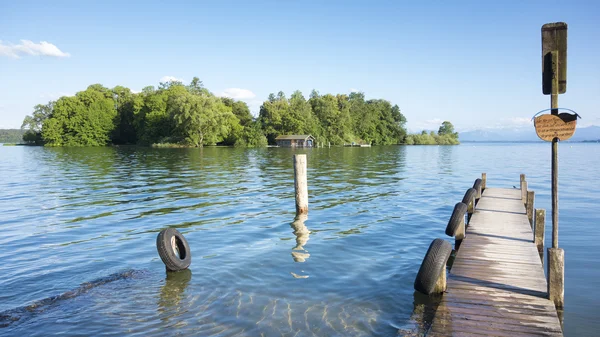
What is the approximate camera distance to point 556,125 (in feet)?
22.5

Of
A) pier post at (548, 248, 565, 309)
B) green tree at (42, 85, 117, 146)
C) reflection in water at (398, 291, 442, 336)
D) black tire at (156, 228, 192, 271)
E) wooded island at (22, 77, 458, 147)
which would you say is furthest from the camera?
green tree at (42, 85, 117, 146)

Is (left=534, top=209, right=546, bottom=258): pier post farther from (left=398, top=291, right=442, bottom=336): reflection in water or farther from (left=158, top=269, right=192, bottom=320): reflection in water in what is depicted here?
(left=158, top=269, right=192, bottom=320): reflection in water

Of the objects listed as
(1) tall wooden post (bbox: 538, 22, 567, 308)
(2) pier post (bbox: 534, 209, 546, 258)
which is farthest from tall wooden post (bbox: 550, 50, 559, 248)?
(2) pier post (bbox: 534, 209, 546, 258)

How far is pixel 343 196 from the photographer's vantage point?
69.2 feet

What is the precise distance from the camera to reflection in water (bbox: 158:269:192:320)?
23.7ft

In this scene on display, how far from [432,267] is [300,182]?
8842 millimetres

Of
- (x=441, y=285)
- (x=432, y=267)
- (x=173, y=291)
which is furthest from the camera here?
(x=173, y=291)

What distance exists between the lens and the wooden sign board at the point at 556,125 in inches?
264

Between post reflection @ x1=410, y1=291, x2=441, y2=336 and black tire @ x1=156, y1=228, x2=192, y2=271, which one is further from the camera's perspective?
black tire @ x1=156, y1=228, x2=192, y2=271

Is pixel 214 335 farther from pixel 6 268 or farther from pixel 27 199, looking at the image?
pixel 27 199

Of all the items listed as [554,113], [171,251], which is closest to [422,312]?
[554,113]

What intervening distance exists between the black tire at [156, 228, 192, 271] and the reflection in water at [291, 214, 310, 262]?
268 cm

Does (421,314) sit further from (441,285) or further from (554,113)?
(554,113)

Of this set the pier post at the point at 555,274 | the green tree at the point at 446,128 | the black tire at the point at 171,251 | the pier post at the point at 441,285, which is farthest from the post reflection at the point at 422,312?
the green tree at the point at 446,128
